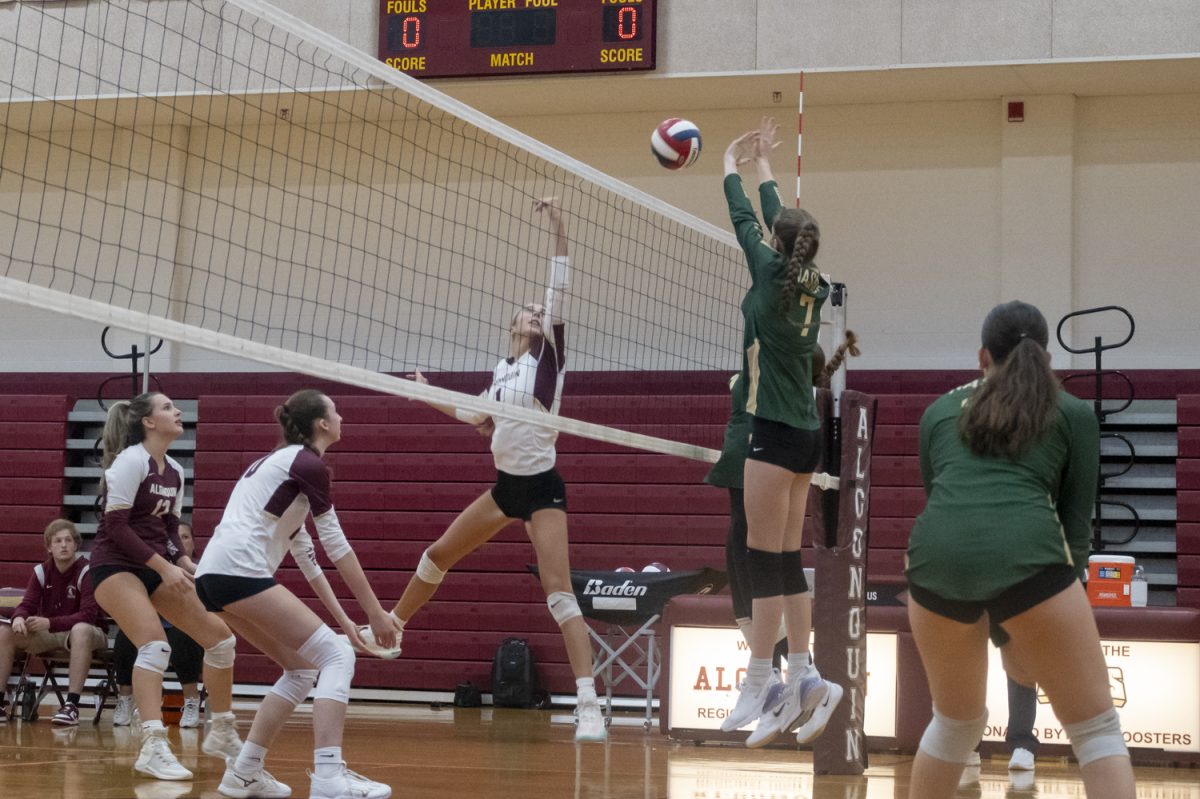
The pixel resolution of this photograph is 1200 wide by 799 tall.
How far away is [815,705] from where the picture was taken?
19.7 ft

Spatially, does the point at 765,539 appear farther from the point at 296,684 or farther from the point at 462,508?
the point at 462,508

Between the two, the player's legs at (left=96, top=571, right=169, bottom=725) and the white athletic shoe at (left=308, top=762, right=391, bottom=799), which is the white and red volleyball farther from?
the player's legs at (left=96, top=571, right=169, bottom=725)

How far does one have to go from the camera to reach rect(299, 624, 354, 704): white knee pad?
5812 mm

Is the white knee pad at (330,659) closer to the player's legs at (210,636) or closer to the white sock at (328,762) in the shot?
the white sock at (328,762)

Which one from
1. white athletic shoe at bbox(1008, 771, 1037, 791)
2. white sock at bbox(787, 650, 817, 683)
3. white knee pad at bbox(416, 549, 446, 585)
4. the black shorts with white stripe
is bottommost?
white athletic shoe at bbox(1008, 771, 1037, 791)

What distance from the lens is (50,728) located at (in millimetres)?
10023

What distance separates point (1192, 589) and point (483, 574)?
5851 millimetres

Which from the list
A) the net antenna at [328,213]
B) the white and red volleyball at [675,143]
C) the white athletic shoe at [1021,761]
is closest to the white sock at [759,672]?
the white and red volleyball at [675,143]

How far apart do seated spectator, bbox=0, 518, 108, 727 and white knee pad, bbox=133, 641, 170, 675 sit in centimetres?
354

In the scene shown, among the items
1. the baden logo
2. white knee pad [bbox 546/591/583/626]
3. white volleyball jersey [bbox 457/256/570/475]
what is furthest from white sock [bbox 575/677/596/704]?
the baden logo

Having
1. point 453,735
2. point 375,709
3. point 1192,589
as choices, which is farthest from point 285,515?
point 1192,589

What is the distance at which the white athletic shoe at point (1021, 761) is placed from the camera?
7648 mm

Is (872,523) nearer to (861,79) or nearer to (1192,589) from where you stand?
(1192,589)

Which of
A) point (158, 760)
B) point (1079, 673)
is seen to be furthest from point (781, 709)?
point (158, 760)
